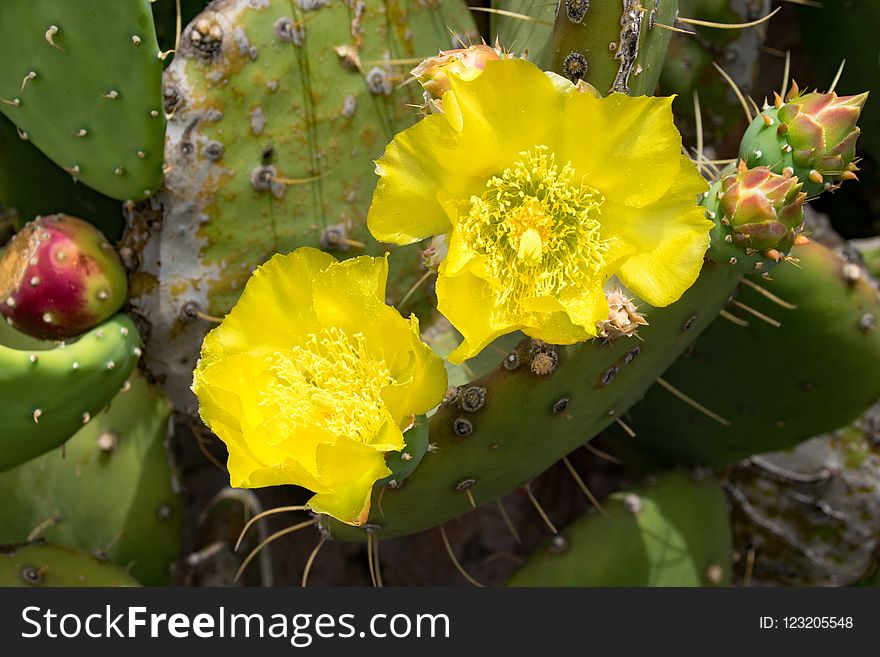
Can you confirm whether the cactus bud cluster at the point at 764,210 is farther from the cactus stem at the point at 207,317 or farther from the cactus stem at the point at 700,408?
the cactus stem at the point at 207,317

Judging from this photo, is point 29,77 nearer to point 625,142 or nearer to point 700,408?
point 625,142

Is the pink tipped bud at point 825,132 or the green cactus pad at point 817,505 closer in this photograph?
the pink tipped bud at point 825,132

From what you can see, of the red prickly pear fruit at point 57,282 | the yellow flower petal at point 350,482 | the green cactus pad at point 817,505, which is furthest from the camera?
the green cactus pad at point 817,505

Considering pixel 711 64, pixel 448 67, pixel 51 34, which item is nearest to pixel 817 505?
pixel 711 64

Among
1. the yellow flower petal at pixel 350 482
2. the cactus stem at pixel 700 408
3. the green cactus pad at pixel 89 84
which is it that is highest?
the green cactus pad at pixel 89 84

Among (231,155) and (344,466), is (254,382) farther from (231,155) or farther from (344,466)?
(231,155)

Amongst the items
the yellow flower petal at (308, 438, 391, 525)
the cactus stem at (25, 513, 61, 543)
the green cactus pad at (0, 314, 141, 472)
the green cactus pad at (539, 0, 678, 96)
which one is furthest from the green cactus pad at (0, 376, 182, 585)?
the green cactus pad at (539, 0, 678, 96)

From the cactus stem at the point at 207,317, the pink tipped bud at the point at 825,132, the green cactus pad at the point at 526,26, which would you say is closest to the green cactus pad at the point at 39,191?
the cactus stem at the point at 207,317
